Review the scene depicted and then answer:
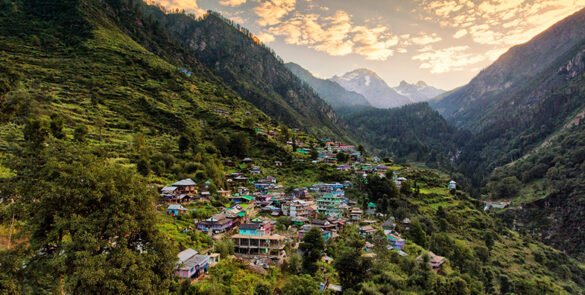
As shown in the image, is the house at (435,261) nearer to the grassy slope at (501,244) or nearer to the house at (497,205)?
the grassy slope at (501,244)

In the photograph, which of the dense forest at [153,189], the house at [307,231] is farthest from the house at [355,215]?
the house at [307,231]

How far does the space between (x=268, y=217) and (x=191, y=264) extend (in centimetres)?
2410

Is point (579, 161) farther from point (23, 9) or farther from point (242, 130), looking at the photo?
point (23, 9)

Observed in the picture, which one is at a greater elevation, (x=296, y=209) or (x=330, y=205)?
(x=296, y=209)

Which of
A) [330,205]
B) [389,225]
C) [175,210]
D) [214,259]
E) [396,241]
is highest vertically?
[175,210]

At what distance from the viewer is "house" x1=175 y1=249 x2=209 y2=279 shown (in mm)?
27578

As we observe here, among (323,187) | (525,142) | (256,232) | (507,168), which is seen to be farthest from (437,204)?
(525,142)

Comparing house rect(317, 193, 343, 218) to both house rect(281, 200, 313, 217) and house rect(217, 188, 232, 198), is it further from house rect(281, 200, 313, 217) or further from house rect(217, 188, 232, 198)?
house rect(217, 188, 232, 198)

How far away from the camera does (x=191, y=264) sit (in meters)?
28.5

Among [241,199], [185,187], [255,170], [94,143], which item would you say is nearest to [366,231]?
[241,199]

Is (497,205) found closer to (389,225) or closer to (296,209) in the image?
(389,225)

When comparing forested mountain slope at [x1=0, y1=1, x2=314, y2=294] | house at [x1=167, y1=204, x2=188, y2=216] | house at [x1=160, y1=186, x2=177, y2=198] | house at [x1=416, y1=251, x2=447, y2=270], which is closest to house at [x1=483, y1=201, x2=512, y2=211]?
forested mountain slope at [x1=0, y1=1, x2=314, y2=294]

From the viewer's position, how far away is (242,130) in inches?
3885

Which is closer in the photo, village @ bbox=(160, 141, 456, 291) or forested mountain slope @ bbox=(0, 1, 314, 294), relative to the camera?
forested mountain slope @ bbox=(0, 1, 314, 294)
